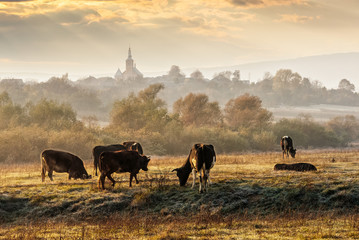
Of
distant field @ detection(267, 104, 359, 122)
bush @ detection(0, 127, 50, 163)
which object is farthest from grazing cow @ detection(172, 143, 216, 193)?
distant field @ detection(267, 104, 359, 122)

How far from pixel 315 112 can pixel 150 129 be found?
11171 cm

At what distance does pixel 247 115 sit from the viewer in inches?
3017

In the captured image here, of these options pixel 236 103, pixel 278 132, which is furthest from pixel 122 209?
pixel 236 103

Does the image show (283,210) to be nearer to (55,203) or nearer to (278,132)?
(55,203)

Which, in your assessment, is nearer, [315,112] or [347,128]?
[347,128]

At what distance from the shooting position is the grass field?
43.6 feet

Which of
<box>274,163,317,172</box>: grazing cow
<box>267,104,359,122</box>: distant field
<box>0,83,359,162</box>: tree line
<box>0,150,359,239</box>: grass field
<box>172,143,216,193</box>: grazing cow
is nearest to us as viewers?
<box>0,150,359,239</box>: grass field

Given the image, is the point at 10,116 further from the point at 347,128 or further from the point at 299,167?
the point at 347,128

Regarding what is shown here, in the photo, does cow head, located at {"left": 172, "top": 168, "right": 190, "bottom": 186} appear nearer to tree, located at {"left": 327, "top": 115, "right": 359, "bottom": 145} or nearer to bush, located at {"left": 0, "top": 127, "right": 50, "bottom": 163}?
bush, located at {"left": 0, "top": 127, "right": 50, "bottom": 163}

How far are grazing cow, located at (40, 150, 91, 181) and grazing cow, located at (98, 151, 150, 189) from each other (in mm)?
3954

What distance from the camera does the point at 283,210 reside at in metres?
16.2

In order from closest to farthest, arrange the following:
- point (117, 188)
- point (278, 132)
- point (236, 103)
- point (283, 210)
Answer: point (283, 210), point (117, 188), point (278, 132), point (236, 103)

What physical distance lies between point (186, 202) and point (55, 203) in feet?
18.9

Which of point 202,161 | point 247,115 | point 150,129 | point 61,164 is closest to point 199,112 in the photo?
point 247,115
